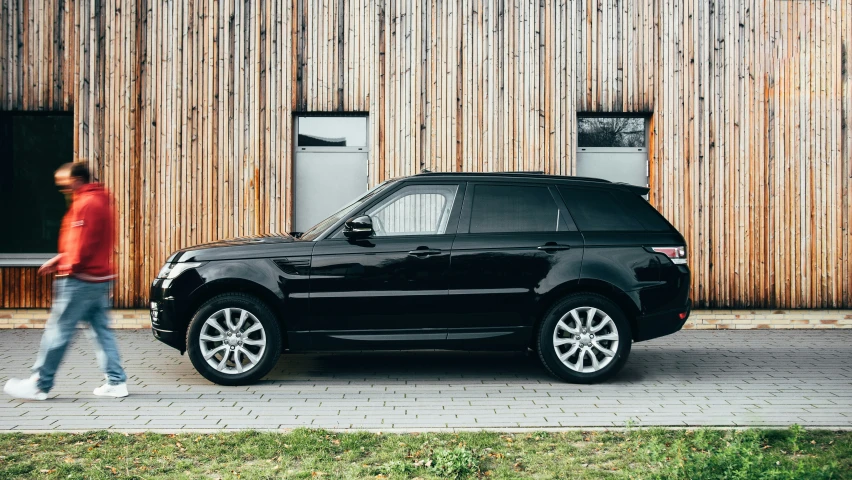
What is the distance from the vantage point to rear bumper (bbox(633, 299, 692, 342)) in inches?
273

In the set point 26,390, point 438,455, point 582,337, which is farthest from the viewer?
point 582,337

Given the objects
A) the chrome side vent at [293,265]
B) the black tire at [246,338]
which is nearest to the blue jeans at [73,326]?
the black tire at [246,338]

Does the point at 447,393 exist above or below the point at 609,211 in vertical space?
below

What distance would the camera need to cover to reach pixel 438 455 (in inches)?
173

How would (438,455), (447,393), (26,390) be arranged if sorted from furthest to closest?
(447,393) → (26,390) → (438,455)

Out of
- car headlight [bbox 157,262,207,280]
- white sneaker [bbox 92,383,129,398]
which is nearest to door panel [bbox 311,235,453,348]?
car headlight [bbox 157,262,207,280]

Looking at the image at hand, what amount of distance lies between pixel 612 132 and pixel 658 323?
474cm

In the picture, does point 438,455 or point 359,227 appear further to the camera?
point 359,227

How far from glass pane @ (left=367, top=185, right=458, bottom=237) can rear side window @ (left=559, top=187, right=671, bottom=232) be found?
45.7 inches

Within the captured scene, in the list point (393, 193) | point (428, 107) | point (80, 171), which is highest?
point (428, 107)

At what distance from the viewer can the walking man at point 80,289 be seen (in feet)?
20.3

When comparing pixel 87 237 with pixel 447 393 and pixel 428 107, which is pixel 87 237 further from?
pixel 428 107

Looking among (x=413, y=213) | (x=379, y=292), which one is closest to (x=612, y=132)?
(x=413, y=213)

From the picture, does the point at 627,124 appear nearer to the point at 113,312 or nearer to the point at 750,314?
the point at 750,314
